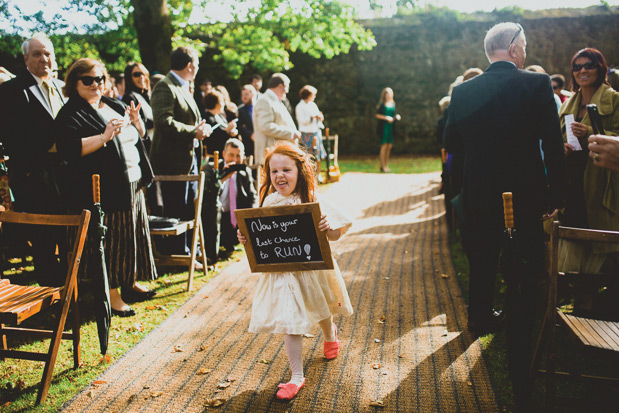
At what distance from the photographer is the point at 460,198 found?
402 cm

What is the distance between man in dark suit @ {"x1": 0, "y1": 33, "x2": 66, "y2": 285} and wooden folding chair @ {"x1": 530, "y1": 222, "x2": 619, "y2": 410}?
3.66 m

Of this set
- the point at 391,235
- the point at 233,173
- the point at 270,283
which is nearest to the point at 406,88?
the point at 391,235

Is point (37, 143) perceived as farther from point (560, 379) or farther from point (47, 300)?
point (560, 379)

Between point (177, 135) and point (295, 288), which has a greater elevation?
point (177, 135)

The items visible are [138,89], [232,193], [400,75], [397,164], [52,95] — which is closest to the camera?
[52,95]

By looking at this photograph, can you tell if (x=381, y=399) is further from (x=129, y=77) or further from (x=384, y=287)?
(x=129, y=77)

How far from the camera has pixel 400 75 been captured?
1948 centimetres

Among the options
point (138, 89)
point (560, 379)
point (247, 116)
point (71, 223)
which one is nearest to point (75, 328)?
point (71, 223)

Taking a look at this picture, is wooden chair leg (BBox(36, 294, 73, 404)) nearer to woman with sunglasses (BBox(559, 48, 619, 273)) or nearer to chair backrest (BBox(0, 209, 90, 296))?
chair backrest (BBox(0, 209, 90, 296))

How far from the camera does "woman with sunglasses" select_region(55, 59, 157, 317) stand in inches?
165

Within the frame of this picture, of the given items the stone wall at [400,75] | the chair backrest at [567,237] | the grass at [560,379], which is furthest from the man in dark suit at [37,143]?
the stone wall at [400,75]

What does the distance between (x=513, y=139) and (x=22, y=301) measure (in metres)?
3.28

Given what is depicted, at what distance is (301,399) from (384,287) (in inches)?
92.8

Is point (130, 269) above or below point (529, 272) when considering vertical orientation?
below
